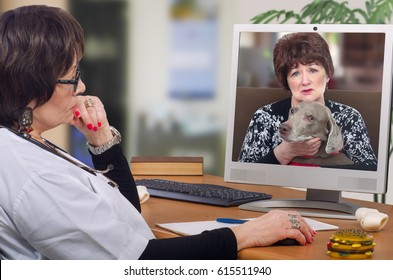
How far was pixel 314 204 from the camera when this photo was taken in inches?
86.8

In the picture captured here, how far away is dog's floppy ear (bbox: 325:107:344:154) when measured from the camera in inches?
83.0

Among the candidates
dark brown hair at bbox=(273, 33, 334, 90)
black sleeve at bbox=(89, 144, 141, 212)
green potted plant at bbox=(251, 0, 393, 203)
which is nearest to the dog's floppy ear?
dark brown hair at bbox=(273, 33, 334, 90)

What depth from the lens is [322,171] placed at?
2.16 meters

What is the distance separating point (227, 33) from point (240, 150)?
9.69ft

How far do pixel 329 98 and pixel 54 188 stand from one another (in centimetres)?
91

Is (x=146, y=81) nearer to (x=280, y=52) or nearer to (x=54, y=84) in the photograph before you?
(x=280, y=52)

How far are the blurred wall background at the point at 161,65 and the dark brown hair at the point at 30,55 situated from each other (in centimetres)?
351

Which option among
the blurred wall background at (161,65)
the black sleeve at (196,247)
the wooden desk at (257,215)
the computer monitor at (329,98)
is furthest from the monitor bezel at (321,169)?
the blurred wall background at (161,65)

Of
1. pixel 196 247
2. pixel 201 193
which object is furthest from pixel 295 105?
pixel 196 247

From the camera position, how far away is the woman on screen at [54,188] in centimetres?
148

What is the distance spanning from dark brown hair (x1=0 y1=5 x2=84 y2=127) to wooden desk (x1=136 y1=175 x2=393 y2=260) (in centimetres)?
48

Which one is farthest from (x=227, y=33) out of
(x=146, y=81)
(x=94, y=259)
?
(x=94, y=259)

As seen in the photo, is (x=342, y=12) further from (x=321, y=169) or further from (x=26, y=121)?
(x=26, y=121)

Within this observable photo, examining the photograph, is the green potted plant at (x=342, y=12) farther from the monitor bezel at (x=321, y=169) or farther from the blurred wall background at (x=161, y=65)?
the monitor bezel at (x=321, y=169)
